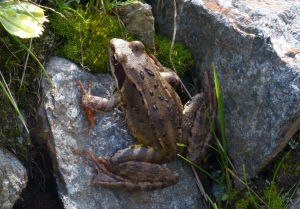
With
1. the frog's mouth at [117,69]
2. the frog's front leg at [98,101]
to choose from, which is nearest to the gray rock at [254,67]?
the frog's mouth at [117,69]

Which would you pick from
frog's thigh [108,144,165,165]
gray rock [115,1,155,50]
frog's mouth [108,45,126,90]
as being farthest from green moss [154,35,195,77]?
frog's thigh [108,144,165,165]

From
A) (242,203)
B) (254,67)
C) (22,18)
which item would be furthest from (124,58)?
(242,203)

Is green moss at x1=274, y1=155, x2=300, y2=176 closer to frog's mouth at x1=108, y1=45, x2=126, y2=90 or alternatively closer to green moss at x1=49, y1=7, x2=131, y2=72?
frog's mouth at x1=108, y1=45, x2=126, y2=90

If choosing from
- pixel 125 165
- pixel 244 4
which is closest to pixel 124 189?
pixel 125 165

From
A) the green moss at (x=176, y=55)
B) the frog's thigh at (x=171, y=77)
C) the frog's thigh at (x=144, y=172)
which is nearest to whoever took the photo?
the frog's thigh at (x=144, y=172)

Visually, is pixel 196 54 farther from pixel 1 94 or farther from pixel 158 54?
pixel 1 94

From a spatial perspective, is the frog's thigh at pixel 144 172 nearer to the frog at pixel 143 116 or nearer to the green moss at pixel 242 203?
the frog at pixel 143 116

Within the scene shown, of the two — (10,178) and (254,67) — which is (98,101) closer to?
(10,178)
